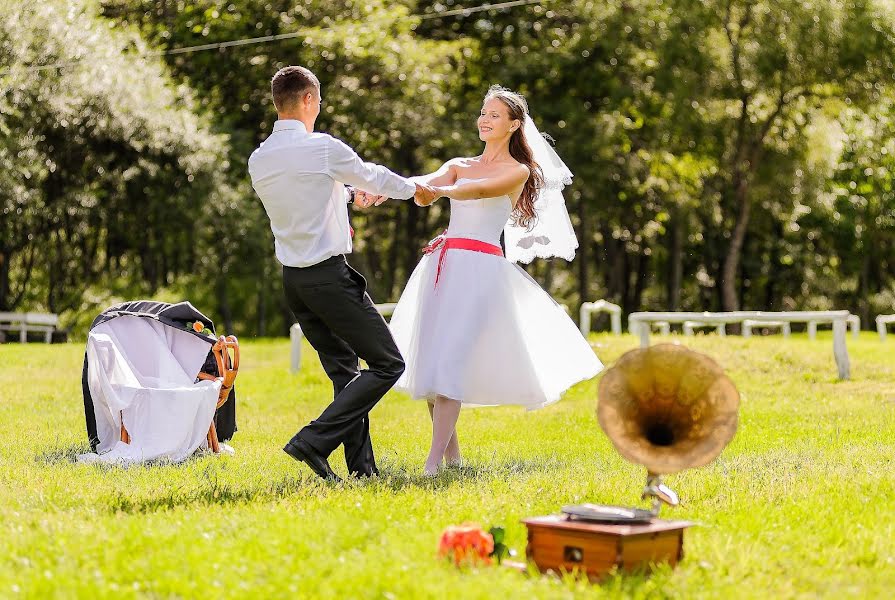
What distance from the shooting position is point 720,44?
35844mm

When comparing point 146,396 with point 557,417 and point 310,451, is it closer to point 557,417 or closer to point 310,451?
point 310,451

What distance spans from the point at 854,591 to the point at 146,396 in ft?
19.5

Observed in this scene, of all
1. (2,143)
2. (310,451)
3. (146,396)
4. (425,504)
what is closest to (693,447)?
(425,504)

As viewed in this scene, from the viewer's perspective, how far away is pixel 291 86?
759cm

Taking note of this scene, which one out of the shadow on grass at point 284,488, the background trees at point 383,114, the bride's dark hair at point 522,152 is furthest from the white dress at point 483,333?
the background trees at point 383,114

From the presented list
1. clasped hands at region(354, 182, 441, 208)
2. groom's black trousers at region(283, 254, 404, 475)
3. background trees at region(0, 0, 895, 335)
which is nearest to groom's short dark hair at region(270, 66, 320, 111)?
clasped hands at region(354, 182, 441, 208)

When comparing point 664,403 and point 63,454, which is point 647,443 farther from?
point 63,454

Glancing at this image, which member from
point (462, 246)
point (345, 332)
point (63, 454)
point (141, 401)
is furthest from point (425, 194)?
point (63, 454)

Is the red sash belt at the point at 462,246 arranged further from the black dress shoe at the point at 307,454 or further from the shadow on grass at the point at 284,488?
the black dress shoe at the point at 307,454

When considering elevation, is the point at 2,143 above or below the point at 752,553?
above

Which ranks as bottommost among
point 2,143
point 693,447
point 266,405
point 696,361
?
point 266,405

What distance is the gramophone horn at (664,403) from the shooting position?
5.62 metres

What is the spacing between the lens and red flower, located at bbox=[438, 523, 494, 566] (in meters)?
5.39

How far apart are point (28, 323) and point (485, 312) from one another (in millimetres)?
23001
